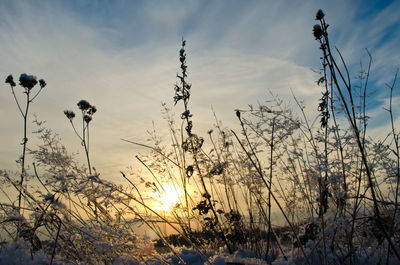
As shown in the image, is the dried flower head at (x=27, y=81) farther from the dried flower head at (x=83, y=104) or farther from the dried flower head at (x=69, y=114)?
the dried flower head at (x=83, y=104)

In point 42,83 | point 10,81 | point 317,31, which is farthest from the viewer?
point 42,83

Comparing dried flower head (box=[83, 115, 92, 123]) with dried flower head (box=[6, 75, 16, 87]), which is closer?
dried flower head (box=[6, 75, 16, 87])

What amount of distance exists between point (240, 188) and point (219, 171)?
38.9 inches

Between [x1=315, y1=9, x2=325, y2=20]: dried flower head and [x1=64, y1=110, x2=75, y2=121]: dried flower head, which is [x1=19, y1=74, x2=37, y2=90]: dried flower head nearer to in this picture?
[x1=64, y1=110, x2=75, y2=121]: dried flower head

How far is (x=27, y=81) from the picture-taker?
3.99 meters

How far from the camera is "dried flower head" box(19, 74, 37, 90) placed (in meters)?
3.98

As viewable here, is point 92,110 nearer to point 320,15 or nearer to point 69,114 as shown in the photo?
Result: point 69,114

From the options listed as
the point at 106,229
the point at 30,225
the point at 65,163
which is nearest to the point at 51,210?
the point at 30,225

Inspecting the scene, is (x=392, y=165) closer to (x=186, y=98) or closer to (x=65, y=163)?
(x=186, y=98)

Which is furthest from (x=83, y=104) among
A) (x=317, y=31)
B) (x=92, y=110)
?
(x=317, y=31)


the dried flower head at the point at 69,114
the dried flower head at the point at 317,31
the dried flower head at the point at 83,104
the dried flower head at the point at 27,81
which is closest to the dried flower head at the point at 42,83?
the dried flower head at the point at 27,81

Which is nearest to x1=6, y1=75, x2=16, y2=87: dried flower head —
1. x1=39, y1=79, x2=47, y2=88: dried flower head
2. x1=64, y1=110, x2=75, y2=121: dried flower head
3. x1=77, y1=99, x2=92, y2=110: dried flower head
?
x1=39, y1=79, x2=47, y2=88: dried flower head

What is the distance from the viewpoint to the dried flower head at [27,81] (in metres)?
3.98

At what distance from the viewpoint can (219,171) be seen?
2.57 metres
